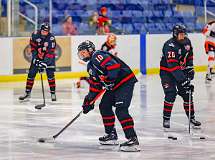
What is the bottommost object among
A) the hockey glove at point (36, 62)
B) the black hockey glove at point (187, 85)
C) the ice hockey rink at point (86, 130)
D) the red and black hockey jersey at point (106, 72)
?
the ice hockey rink at point (86, 130)

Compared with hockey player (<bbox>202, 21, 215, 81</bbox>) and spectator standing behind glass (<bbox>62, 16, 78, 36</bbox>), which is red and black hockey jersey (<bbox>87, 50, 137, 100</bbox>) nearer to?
hockey player (<bbox>202, 21, 215, 81</bbox>)

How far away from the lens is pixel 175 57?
9883mm

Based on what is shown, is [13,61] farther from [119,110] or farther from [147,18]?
[119,110]

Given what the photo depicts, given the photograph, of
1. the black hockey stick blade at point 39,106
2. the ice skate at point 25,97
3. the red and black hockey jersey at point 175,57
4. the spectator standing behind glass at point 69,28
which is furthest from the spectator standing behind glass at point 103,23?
the red and black hockey jersey at point 175,57

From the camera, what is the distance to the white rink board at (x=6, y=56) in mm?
17391

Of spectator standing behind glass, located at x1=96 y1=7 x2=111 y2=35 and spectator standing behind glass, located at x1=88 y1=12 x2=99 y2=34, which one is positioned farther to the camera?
spectator standing behind glass, located at x1=96 y1=7 x2=111 y2=35

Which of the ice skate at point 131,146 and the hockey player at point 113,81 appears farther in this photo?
the ice skate at point 131,146

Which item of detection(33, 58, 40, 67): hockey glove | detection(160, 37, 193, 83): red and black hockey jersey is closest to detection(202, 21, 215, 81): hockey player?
detection(33, 58, 40, 67): hockey glove

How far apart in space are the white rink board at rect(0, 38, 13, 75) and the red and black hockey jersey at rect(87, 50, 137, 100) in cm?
881

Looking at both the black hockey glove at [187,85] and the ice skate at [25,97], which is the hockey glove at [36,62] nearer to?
the ice skate at [25,97]

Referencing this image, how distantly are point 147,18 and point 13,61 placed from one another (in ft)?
19.3

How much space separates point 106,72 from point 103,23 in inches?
457

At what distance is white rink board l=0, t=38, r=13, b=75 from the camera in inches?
685

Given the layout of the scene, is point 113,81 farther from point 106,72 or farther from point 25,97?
point 25,97
